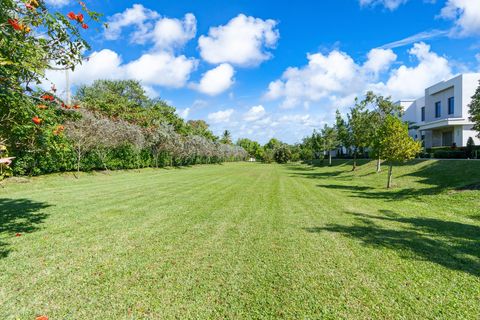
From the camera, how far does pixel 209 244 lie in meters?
5.62

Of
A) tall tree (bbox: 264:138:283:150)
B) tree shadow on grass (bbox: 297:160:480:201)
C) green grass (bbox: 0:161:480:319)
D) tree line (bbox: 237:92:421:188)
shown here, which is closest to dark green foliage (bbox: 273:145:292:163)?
tall tree (bbox: 264:138:283:150)

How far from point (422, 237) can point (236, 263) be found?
15.2 ft

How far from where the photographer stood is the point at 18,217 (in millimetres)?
7641

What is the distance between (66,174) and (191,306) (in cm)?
2194

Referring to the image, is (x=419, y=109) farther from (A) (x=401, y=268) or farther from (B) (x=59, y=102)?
(B) (x=59, y=102)

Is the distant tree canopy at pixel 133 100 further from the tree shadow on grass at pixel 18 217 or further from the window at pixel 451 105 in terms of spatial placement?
the window at pixel 451 105

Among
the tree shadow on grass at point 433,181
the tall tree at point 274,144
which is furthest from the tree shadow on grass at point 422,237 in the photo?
the tall tree at point 274,144

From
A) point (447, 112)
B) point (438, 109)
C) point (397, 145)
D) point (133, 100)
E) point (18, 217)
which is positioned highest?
point (133, 100)

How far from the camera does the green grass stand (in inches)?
133

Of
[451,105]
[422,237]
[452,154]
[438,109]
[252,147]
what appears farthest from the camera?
[252,147]

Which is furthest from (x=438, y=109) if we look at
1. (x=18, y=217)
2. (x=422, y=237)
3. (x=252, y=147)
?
(x=252, y=147)

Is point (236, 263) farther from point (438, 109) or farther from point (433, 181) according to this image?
point (438, 109)

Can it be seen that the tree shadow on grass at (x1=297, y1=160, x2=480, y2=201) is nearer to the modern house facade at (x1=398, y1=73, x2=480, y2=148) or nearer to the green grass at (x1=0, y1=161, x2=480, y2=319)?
the green grass at (x1=0, y1=161, x2=480, y2=319)

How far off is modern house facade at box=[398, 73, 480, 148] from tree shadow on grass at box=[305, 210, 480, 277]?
23.2 meters
